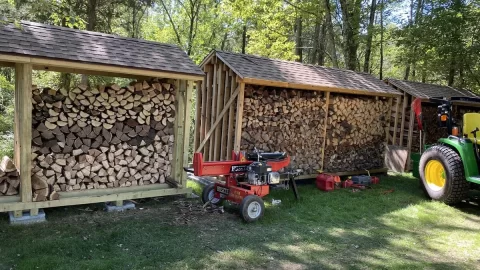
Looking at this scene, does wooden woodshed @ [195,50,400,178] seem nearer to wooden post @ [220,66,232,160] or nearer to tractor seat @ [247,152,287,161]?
wooden post @ [220,66,232,160]

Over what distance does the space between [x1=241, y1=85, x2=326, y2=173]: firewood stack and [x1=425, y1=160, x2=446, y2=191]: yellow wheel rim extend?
226cm

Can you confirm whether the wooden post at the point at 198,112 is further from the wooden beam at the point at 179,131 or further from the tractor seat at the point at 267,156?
the tractor seat at the point at 267,156

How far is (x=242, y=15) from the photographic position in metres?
16.2

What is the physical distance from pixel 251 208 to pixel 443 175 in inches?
154

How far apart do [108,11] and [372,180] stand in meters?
9.20

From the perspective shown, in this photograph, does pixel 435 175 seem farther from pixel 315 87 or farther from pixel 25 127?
pixel 25 127

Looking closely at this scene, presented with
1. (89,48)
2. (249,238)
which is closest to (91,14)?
(89,48)

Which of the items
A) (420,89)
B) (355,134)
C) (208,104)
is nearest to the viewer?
(208,104)

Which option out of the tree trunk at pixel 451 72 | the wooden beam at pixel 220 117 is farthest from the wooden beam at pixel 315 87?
the tree trunk at pixel 451 72

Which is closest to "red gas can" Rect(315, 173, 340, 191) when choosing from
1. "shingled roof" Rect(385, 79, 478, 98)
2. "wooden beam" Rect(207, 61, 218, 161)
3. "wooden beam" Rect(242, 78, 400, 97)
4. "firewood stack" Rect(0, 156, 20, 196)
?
"wooden beam" Rect(242, 78, 400, 97)

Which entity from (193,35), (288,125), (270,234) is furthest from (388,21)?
(270,234)

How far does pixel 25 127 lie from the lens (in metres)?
4.66

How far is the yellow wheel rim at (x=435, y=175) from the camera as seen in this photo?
6681 mm

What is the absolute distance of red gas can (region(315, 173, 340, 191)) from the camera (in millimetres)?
7379
